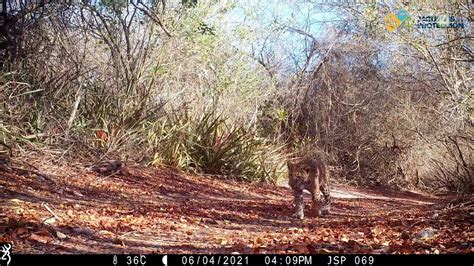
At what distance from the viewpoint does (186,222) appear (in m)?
3.47

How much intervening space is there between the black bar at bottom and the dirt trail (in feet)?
0.42

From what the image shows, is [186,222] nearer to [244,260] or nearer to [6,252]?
[244,260]

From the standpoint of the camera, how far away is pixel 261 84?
822 cm

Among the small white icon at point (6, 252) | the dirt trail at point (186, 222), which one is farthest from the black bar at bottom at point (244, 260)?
the dirt trail at point (186, 222)

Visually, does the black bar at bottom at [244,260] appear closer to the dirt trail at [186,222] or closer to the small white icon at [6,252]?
the small white icon at [6,252]

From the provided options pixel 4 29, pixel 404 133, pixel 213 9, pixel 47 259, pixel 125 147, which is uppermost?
pixel 213 9

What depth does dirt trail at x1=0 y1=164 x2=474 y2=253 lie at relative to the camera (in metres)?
2.52

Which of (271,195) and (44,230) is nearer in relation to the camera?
(44,230)

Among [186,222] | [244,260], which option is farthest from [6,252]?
[186,222]

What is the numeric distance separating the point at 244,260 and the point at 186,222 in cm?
130

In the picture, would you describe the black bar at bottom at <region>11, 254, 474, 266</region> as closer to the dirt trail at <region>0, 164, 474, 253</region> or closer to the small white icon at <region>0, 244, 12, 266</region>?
the small white icon at <region>0, 244, 12, 266</region>

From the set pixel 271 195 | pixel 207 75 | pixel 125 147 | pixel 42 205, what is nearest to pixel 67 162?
pixel 125 147

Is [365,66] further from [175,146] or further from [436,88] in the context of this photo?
[175,146]

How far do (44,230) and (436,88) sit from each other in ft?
12.8
